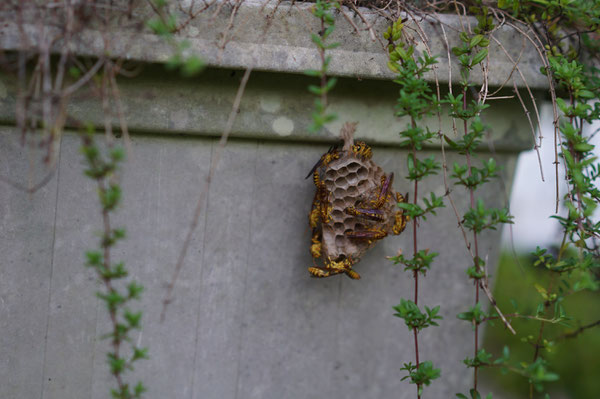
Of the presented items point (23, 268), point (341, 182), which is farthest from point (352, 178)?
point (23, 268)

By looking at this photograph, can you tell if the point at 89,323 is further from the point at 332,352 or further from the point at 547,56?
the point at 547,56

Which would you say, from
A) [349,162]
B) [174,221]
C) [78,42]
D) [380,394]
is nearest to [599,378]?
[380,394]

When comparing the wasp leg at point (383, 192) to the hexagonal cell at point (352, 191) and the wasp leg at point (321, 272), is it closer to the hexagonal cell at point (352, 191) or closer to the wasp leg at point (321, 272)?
the hexagonal cell at point (352, 191)

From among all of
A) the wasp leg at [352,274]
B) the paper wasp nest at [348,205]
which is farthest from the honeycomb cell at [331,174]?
the wasp leg at [352,274]

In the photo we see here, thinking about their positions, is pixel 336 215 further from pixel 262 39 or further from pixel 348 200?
pixel 262 39

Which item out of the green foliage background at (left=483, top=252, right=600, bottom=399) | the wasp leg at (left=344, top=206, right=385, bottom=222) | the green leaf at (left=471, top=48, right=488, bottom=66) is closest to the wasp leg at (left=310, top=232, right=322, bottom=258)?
the wasp leg at (left=344, top=206, right=385, bottom=222)

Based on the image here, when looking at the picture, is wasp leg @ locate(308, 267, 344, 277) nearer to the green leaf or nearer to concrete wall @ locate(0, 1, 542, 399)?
concrete wall @ locate(0, 1, 542, 399)
